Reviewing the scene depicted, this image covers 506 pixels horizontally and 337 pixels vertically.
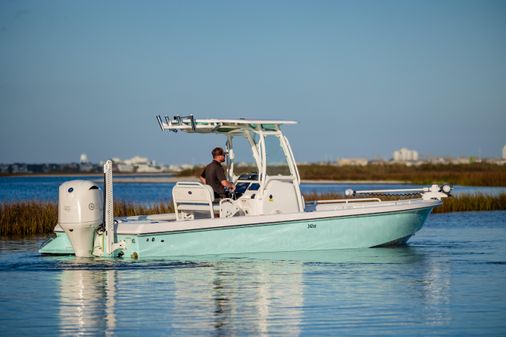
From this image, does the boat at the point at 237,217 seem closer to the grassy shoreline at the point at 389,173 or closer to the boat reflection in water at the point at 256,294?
the boat reflection in water at the point at 256,294

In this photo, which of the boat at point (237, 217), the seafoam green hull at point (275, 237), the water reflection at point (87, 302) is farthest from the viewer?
the seafoam green hull at point (275, 237)

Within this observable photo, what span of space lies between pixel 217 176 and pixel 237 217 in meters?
0.91

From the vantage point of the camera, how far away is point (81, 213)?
56.2 ft

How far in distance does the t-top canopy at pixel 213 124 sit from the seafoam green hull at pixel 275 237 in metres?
1.90

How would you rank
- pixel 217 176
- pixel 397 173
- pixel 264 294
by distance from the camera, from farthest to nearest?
pixel 397 173, pixel 217 176, pixel 264 294

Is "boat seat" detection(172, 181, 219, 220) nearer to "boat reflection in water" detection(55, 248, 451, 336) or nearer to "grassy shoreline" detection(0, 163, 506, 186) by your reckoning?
"boat reflection in water" detection(55, 248, 451, 336)

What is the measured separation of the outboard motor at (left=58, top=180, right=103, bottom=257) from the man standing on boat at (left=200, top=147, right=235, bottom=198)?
2.04 metres

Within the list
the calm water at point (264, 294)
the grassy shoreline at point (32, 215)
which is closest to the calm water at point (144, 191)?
the grassy shoreline at point (32, 215)

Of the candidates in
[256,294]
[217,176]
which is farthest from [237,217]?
[256,294]

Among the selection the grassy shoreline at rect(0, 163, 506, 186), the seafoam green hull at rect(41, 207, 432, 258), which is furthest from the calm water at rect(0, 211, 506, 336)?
the grassy shoreline at rect(0, 163, 506, 186)

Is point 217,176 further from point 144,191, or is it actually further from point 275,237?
point 144,191

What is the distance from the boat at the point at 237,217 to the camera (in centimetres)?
1733

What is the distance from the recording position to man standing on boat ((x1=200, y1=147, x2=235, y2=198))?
710 inches

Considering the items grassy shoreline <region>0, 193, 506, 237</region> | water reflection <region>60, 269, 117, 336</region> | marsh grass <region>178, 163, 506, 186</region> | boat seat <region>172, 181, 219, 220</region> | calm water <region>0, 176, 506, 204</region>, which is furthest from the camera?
marsh grass <region>178, 163, 506, 186</region>
